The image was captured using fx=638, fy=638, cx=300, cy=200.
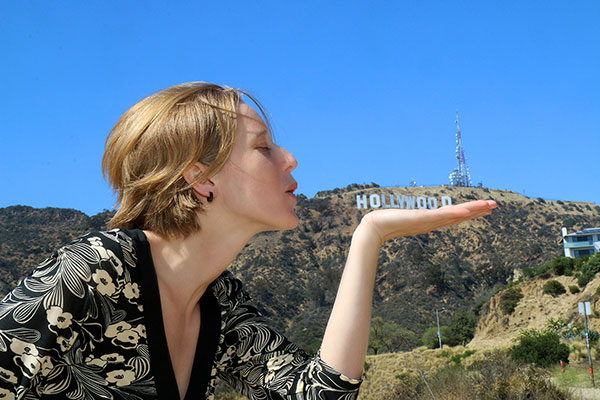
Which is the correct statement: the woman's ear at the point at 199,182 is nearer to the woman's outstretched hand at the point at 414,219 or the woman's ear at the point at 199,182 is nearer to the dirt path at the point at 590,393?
the woman's outstretched hand at the point at 414,219

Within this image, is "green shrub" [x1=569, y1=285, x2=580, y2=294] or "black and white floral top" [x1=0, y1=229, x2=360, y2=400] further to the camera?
"green shrub" [x1=569, y1=285, x2=580, y2=294]

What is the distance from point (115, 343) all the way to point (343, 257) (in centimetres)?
6041

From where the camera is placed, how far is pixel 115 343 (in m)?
1.33

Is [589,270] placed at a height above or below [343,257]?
below

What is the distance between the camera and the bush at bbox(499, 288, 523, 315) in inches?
1551

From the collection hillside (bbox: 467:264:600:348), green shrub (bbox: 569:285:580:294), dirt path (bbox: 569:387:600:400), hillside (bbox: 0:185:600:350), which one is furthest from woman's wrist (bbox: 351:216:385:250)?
green shrub (bbox: 569:285:580:294)

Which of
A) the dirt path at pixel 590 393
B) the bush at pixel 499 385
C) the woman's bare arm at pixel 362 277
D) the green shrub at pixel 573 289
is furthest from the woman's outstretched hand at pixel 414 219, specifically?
the green shrub at pixel 573 289

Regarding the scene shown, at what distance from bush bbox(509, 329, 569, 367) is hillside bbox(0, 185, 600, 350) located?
46.5 ft

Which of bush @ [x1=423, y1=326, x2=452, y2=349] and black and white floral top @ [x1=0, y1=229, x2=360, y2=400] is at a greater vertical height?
bush @ [x1=423, y1=326, x2=452, y2=349]

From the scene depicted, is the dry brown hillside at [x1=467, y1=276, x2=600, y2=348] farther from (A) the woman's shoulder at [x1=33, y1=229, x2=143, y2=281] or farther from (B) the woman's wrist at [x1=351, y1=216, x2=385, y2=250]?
(A) the woman's shoulder at [x1=33, y1=229, x2=143, y2=281]

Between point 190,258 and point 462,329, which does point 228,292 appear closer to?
point 190,258

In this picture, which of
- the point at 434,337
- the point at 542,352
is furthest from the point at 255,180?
the point at 434,337

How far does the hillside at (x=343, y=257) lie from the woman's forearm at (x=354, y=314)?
38006mm

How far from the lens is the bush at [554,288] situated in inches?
1516
